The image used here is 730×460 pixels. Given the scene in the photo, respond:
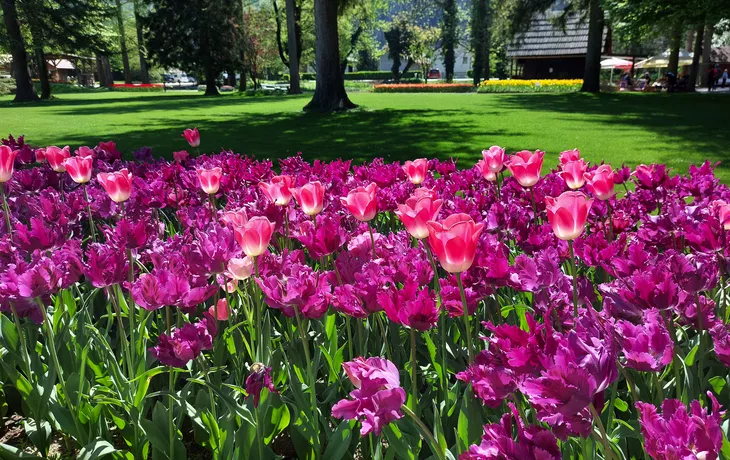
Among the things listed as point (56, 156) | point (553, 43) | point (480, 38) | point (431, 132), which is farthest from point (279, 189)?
point (480, 38)

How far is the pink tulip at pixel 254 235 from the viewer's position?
1.82 meters

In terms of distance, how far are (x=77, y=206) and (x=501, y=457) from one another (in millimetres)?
2756

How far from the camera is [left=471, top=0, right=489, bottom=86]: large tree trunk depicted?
54656 millimetres

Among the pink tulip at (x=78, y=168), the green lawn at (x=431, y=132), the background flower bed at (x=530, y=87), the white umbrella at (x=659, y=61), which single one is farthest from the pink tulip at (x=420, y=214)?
the white umbrella at (x=659, y=61)

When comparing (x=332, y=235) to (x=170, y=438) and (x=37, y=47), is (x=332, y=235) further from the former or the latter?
(x=37, y=47)

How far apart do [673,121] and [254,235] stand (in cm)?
1470

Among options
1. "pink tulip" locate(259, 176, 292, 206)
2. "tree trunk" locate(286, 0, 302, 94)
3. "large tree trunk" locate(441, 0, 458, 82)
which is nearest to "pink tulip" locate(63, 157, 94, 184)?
"pink tulip" locate(259, 176, 292, 206)

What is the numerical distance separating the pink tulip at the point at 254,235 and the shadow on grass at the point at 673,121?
7328 mm

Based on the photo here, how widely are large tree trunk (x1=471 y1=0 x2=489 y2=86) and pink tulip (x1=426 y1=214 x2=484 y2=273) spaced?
54484 millimetres

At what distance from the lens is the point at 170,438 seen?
1.83 meters

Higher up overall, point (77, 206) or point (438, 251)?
point (438, 251)

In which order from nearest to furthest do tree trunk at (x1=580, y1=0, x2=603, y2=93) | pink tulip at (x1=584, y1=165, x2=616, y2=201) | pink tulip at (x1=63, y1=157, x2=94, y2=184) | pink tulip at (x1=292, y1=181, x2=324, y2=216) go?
pink tulip at (x1=292, y1=181, x2=324, y2=216)
pink tulip at (x1=584, y1=165, x2=616, y2=201)
pink tulip at (x1=63, y1=157, x2=94, y2=184)
tree trunk at (x1=580, y1=0, x2=603, y2=93)

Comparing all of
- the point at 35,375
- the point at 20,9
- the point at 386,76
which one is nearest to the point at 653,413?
the point at 35,375

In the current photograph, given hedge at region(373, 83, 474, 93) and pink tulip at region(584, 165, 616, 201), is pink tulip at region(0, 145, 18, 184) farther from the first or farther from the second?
hedge at region(373, 83, 474, 93)
